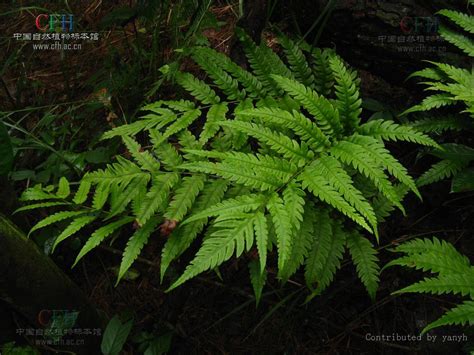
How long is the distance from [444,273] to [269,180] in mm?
968

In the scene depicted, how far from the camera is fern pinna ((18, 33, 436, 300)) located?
6.75ft

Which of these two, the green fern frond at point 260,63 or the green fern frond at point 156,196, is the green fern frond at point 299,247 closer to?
the green fern frond at point 156,196

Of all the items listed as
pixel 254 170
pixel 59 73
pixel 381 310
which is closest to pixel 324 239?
pixel 254 170

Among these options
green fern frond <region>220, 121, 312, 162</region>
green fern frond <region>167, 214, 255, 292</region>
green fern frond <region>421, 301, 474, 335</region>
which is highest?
green fern frond <region>220, 121, 312, 162</region>

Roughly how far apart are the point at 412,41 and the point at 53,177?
271 centimetres

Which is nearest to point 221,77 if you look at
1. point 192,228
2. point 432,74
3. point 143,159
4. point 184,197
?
point 143,159

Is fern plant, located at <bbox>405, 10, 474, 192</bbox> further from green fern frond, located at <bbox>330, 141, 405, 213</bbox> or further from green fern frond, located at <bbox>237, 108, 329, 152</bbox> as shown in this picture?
green fern frond, located at <bbox>237, 108, 329, 152</bbox>

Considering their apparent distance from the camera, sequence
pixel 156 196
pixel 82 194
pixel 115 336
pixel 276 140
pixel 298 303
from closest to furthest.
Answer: pixel 276 140 < pixel 156 196 < pixel 82 194 < pixel 115 336 < pixel 298 303

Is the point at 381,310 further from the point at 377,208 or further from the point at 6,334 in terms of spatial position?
the point at 6,334

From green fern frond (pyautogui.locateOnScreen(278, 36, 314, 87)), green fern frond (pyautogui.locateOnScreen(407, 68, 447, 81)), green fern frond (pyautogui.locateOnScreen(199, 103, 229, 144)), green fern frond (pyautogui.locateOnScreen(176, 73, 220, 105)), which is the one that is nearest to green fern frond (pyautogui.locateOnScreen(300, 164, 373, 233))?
green fern frond (pyautogui.locateOnScreen(199, 103, 229, 144))

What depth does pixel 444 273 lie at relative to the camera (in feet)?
7.07

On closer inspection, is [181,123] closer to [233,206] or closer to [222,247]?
[233,206]

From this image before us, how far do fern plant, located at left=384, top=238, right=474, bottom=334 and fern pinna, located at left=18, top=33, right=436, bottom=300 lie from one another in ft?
0.74

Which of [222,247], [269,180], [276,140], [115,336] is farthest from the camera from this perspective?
[115,336]
